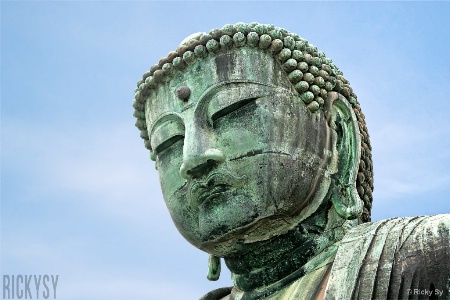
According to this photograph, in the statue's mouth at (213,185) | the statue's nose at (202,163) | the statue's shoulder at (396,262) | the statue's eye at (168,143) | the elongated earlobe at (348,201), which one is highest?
the statue's eye at (168,143)

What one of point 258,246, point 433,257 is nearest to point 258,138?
point 258,246

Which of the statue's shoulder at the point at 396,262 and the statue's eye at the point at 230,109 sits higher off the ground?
the statue's eye at the point at 230,109

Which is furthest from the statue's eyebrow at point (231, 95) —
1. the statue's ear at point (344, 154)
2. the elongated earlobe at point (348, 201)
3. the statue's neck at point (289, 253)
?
the statue's neck at point (289, 253)

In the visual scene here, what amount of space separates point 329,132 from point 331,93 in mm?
352

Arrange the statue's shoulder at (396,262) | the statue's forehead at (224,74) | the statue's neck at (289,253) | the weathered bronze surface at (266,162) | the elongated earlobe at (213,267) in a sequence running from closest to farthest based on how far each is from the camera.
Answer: the statue's shoulder at (396,262) → the weathered bronze surface at (266,162) → the statue's neck at (289,253) → the statue's forehead at (224,74) → the elongated earlobe at (213,267)

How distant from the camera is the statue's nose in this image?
7310 millimetres

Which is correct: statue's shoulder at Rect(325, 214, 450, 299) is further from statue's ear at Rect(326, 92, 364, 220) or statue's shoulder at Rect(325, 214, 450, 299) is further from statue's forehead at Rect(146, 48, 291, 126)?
statue's forehead at Rect(146, 48, 291, 126)

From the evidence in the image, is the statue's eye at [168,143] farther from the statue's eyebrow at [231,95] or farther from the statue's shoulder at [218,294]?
the statue's shoulder at [218,294]

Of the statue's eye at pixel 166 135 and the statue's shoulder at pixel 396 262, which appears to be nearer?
the statue's shoulder at pixel 396 262

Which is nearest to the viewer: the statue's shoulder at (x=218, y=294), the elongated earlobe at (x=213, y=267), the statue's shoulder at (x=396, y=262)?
the statue's shoulder at (x=396, y=262)

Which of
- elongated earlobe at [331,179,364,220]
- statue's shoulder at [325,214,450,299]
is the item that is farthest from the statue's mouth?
statue's shoulder at [325,214,450,299]

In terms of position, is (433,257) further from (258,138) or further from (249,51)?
(249,51)

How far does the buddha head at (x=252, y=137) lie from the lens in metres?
7.32

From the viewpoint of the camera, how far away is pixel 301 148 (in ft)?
24.5
